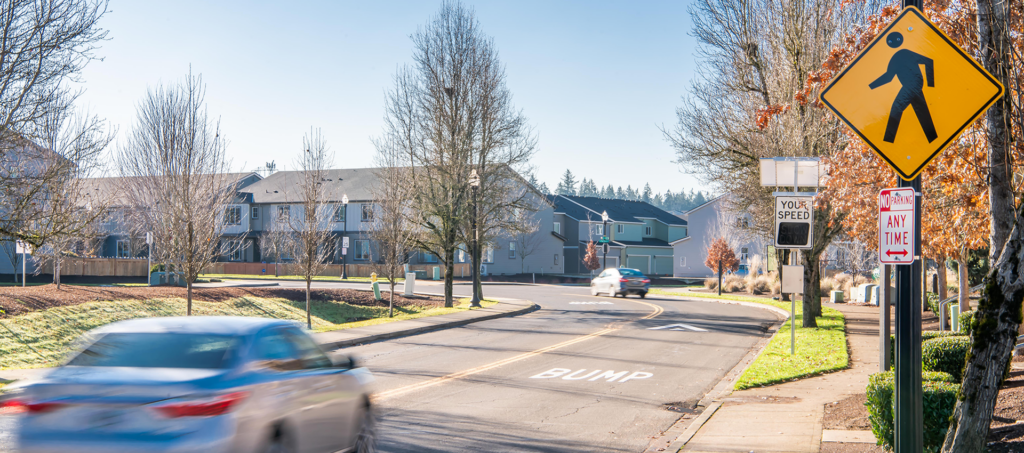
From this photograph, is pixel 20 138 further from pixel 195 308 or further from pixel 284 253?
pixel 284 253

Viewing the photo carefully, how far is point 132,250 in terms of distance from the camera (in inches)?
1823

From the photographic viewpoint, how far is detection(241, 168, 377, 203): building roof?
61344mm

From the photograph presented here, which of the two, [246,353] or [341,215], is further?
[341,215]

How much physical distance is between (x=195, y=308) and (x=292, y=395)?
22225 millimetres

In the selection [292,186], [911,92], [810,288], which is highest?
[292,186]

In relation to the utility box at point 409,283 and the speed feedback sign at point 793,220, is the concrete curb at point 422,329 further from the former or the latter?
the speed feedback sign at point 793,220

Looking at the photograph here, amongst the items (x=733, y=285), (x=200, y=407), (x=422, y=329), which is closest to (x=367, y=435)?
(x=200, y=407)

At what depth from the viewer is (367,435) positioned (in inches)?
282

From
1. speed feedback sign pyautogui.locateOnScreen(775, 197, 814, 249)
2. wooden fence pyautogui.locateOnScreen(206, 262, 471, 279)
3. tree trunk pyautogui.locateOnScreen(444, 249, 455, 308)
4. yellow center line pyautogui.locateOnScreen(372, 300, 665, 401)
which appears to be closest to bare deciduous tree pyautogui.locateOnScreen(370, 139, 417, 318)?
tree trunk pyautogui.locateOnScreen(444, 249, 455, 308)

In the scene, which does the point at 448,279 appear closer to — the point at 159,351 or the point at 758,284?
the point at 758,284

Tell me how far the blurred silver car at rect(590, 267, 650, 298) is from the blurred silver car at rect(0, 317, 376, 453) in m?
32.5

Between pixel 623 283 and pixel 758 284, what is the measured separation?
9641 millimetres

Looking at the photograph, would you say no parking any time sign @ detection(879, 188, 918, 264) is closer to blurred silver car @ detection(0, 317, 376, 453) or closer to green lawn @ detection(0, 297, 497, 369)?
blurred silver car @ detection(0, 317, 376, 453)

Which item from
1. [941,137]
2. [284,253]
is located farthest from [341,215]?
[941,137]
